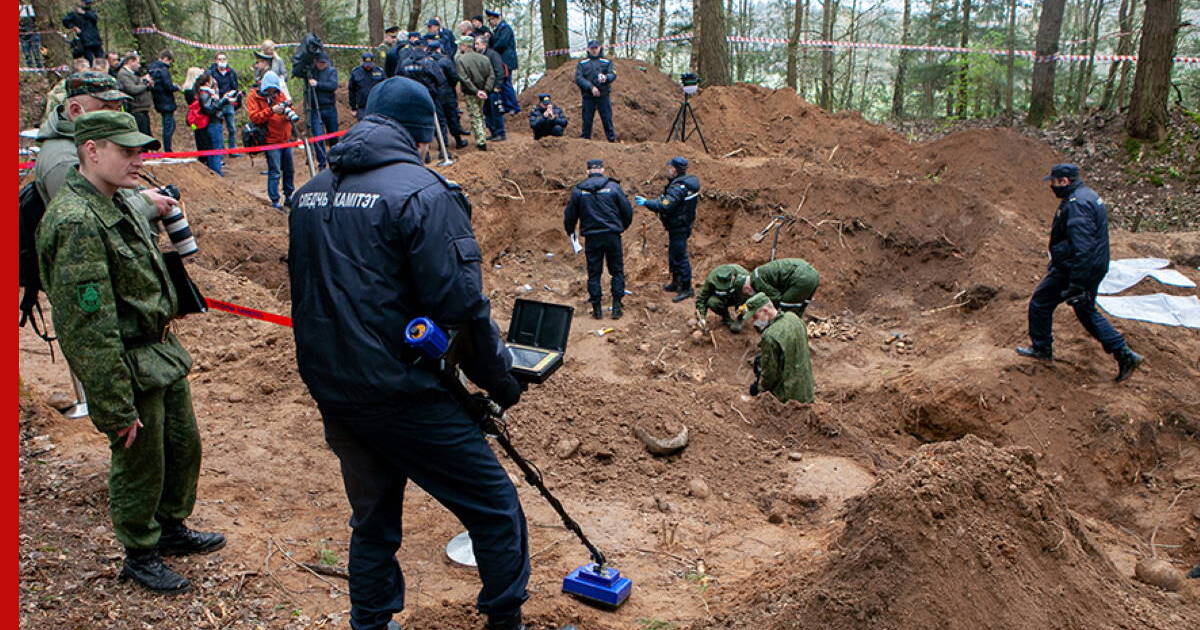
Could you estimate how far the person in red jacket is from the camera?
11414 millimetres

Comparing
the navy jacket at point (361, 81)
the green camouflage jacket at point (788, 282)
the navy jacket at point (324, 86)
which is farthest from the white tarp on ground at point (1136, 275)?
the navy jacket at point (324, 86)

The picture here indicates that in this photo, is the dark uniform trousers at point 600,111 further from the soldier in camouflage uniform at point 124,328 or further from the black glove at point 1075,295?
the soldier in camouflage uniform at point 124,328

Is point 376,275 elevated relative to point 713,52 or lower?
lower

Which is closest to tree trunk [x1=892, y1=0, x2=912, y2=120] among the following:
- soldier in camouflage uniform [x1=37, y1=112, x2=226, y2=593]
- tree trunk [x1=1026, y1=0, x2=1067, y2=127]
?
tree trunk [x1=1026, y1=0, x2=1067, y2=127]

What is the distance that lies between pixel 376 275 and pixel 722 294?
7.86 metres

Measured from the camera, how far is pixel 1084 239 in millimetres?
7539

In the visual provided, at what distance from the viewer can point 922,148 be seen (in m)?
15.4

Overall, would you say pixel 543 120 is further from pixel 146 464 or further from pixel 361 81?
pixel 146 464

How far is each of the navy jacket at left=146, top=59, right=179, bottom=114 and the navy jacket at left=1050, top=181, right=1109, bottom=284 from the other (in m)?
13.3

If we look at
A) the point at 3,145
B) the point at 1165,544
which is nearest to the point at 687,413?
the point at 1165,544

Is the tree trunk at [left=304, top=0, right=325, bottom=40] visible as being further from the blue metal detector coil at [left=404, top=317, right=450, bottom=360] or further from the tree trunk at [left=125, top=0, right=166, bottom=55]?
the blue metal detector coil at [left=404, top=317, right=450, bottom=360]

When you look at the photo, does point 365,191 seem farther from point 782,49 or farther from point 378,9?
point 782,49

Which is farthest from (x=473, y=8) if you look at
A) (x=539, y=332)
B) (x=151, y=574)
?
(x=151, y=574)

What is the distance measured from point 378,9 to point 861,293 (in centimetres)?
1360
